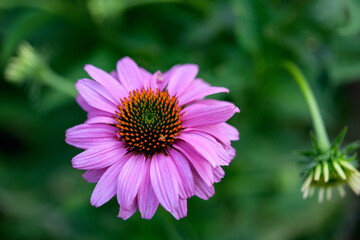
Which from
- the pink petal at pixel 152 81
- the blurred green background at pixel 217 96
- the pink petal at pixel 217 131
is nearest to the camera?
the pink petal at pixel 217 131

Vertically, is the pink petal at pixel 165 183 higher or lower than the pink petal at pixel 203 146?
lower

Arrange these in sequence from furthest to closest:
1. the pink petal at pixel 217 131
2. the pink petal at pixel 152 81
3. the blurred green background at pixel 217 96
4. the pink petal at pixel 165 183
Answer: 1. the blurred green background at pixel 217 96
2. the pink petal at pixel 152 81
3. the pink petal at pixel 217 131
4. the pink petal at pixel 165 183

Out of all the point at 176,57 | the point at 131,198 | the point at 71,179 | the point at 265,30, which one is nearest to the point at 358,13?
the point at 265,30

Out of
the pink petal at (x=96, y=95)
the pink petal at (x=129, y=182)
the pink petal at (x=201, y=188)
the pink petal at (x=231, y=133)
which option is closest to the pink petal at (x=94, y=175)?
the pink petal at (x=129, y=182)

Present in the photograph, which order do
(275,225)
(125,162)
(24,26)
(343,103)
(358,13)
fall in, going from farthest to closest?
1. (343,103)
2. (275,225)
3. (24,26)
4. (358,13)
5. (125,162)

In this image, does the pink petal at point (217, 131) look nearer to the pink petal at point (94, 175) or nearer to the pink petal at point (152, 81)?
the pink petal at point (152, 81)

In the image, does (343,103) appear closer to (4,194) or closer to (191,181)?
(191,181)

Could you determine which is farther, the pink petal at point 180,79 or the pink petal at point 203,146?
the pink petal at point 180,79
